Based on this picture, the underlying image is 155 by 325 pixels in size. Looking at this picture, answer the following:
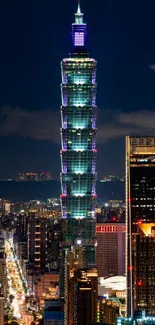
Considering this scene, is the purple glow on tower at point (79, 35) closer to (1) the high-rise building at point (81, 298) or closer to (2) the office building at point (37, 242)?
(2) the office building at point (37, 242)

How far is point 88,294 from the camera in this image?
18.9 m

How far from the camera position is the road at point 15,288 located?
22.8m

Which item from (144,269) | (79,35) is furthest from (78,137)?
(144,269)

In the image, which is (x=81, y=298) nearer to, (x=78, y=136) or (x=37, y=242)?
(x=78, y=136)

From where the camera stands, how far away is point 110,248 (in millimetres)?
27766

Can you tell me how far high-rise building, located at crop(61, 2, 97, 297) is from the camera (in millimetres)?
26797

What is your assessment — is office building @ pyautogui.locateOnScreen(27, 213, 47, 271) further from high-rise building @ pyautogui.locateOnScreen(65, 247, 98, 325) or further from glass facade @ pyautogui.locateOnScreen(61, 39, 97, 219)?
high-rise building @ pyautogui.locateOnScreen(65, 247, 98, 325)

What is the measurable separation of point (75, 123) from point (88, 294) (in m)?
8.62

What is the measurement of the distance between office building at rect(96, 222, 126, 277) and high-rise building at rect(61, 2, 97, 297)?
650 millimetres

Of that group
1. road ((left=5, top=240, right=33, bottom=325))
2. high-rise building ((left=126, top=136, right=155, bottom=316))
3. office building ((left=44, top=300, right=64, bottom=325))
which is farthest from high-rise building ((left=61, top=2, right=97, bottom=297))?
office building ((left=44, top=300, right=64, bottom=325))

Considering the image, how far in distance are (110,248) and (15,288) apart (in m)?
2.67

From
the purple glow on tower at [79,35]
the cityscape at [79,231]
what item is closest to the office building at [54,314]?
the cityscape at [79,231]

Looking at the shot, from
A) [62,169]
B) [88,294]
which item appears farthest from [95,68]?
[88,294]

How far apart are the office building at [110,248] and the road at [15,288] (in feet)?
6.96
